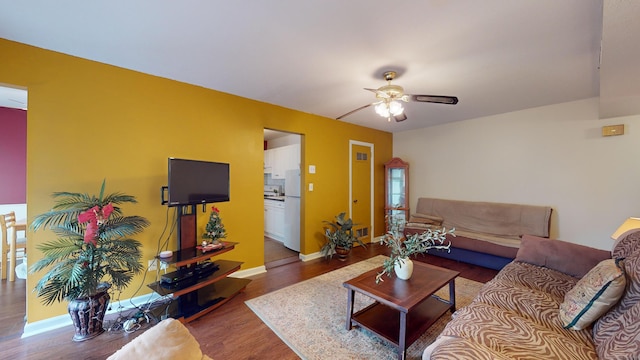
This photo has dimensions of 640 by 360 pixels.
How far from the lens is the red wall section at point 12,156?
3684 millimetres

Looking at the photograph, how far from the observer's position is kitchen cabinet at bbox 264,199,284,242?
4.92m

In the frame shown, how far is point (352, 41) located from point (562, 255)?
9.17 ft

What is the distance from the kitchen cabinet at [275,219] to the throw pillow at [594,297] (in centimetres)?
413

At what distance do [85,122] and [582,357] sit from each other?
394 centimetres

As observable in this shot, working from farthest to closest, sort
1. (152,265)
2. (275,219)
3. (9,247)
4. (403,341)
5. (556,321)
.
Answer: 1. (275,219)
2. (9,247)
3. (152,265)
4. (403,341)
5. (556,321)

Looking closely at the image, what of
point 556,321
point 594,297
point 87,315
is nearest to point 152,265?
point 87,315

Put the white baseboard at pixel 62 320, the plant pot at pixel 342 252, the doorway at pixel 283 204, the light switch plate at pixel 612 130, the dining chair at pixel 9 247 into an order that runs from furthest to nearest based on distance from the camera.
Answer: the doorway at pixel 283 204 < the plant pot at pixel 342 252 < the light switch plate at pixel 612 130 < the dining chair at pixel 9 247 < the white baseboard at pixel 62 320

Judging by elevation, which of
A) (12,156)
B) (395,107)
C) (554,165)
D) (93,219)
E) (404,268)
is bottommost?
(404,268)

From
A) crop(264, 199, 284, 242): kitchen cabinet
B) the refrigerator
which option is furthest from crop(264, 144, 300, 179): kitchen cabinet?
crop(264, 199, 284, 242): kitchen cabinet

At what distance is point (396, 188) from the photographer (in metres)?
5.18

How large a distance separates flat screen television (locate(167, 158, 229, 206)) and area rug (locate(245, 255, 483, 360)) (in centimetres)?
122

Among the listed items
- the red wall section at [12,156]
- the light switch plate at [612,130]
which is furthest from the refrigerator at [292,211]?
the light switch plate at [612,130]

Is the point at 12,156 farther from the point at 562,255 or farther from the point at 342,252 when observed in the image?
the point at 562,255

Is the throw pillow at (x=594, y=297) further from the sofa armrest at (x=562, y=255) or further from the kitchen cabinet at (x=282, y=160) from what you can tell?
the kitchen cabinet at (x=282, y=160)
